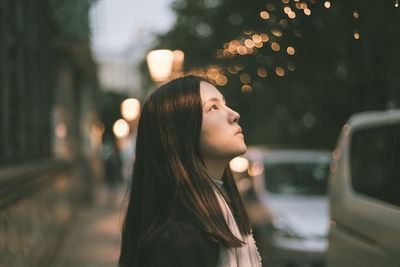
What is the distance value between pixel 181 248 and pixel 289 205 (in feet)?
18.3

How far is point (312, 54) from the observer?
19.1ft

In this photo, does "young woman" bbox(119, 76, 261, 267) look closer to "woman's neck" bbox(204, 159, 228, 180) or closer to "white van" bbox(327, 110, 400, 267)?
"woman's neck" bbox(204, 159, 228, 180)

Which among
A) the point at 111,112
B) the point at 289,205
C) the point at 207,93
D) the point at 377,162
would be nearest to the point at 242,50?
the point at 289,205

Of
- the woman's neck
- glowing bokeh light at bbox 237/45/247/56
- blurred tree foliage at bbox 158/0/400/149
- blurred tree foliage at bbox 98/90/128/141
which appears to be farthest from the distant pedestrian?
blurred tree foliage at bbox 98/90/128/141

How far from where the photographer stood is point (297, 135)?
1284 centimetres

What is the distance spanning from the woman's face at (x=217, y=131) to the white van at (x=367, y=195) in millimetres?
1515

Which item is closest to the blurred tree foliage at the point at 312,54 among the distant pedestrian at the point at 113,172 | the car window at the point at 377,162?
the car window at the point at 377,162

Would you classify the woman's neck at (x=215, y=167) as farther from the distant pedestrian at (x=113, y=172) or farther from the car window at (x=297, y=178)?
the distant pedestrian at (x=113, y=172)

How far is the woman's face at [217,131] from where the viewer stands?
5.88ft

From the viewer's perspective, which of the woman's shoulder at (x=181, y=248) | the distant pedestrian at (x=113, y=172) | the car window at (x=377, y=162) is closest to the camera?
the woman's shoulder at (x=181, y=248)

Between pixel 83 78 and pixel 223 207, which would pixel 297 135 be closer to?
pixel 83 78

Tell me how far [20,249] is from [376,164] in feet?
10.7

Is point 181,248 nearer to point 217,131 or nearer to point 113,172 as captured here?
point 217,131

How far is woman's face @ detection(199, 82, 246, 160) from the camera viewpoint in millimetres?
1793
